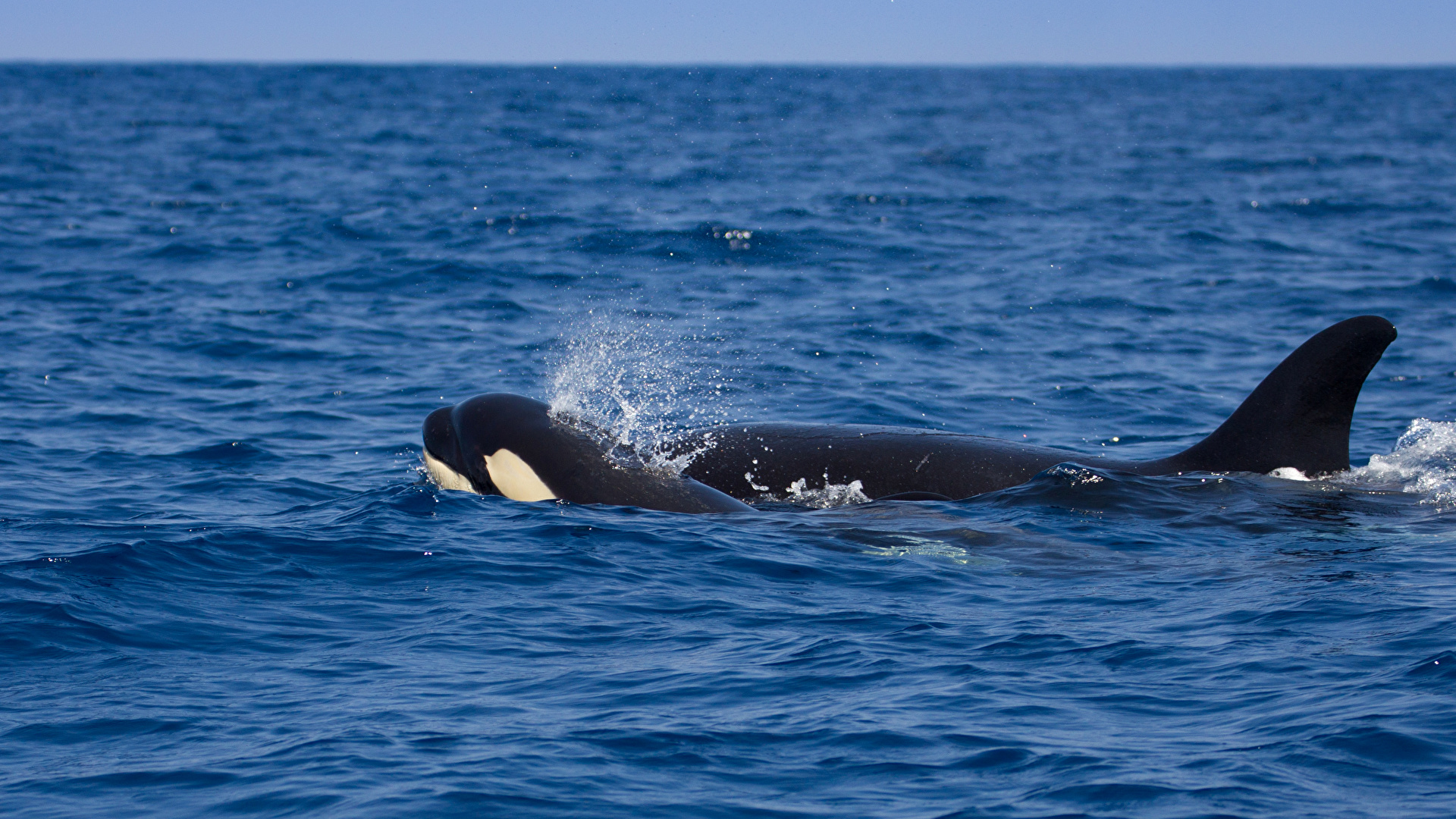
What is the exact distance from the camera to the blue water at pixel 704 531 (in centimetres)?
673

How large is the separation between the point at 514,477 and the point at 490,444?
→ 36 centimetres

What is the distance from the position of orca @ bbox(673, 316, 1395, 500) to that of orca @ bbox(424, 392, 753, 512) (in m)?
1.06

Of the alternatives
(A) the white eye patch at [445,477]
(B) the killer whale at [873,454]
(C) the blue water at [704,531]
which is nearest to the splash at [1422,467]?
(C) the blue water at [704,531]

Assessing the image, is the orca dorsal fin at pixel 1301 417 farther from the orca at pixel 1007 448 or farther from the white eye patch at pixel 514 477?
the white eye patch at pixel 514 477

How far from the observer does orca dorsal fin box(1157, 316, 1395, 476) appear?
36.7ft

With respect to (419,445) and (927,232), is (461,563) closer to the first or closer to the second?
(419,445)

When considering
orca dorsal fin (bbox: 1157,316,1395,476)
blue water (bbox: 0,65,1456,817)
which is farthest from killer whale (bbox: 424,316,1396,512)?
blue water (bbox: 0,65,1456,817)

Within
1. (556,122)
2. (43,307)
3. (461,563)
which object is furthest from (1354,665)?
(556,122)

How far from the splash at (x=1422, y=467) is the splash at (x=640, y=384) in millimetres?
5754

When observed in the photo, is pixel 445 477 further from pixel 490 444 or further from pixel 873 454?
pixel 873 454

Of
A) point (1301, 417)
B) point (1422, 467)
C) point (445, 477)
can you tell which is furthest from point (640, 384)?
point (1422, 467)

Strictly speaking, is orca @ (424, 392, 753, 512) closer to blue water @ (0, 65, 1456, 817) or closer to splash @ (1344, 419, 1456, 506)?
blue water @ (0, 65, 1456, 817)

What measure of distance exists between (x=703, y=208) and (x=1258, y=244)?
475 inches

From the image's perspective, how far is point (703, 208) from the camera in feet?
109
